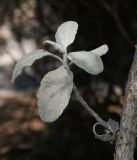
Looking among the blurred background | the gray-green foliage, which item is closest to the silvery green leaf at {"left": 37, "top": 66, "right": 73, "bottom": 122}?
the gray-green foliage

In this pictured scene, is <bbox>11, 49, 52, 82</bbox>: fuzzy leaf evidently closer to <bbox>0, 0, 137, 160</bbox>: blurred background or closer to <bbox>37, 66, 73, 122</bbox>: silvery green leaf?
<bbox>37, 66, 73, 122</bbox>: silvery green leaf

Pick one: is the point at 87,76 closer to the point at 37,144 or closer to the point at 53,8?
the point at 53,8

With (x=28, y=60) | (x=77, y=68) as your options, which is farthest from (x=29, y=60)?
(x=77, y=68)

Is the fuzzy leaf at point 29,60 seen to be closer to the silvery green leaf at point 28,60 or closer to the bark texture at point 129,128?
the silvery green leaf at point 28,60

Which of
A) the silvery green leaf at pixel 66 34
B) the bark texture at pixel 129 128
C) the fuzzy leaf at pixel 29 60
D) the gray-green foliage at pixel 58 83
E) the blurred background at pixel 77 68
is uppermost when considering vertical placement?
the fuzzy leaf at pixel 29 60

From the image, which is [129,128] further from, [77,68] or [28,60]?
[77,68]

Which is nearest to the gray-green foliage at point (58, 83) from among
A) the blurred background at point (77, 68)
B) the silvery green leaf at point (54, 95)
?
the silvery green leaf at point (54, 95)

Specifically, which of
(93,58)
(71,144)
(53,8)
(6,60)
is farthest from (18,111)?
(93,58)
